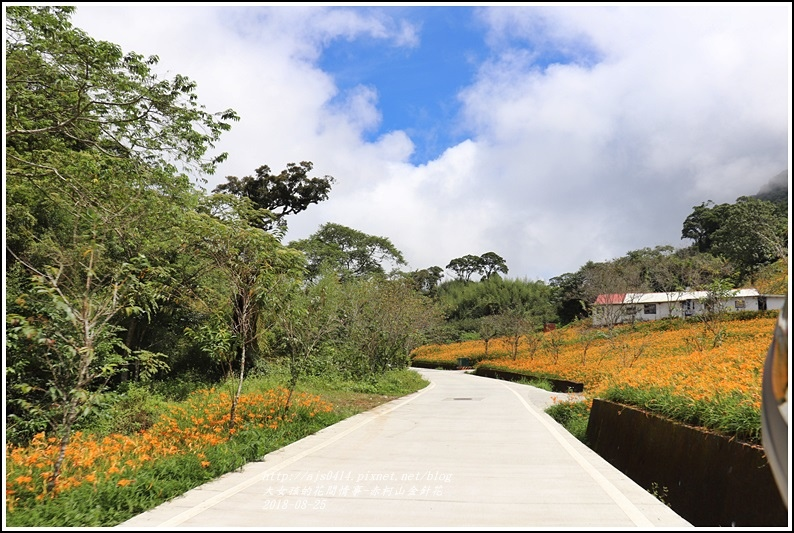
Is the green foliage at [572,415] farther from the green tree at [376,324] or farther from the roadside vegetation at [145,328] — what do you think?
the green tree at [376,324]

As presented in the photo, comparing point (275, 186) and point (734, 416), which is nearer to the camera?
point (734, 416)

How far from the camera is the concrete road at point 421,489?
4648 millimetres

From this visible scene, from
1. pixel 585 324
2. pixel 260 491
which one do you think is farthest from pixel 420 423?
pixel 585 324

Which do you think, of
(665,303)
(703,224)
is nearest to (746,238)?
(665,303)

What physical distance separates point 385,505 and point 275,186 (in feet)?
109

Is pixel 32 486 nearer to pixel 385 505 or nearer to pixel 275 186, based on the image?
pixel 385 505

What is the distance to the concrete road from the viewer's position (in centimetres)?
465

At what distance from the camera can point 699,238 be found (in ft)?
276

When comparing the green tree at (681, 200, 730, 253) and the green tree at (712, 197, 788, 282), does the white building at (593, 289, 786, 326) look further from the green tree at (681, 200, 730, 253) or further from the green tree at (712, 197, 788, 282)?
the green tree at (681, 200, 730, 253)

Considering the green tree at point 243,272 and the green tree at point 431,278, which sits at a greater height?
the green tree at point 431,278

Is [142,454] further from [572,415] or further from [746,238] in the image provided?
[746,238]

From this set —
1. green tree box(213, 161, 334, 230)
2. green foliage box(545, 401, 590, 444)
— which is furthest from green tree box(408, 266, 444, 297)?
green foliage box(545, 401, 590, 444)

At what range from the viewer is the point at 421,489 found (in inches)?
231

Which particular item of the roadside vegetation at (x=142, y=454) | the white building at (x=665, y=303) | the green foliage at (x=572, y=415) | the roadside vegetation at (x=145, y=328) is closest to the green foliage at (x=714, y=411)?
the roadside vegetation at (x=145, y=328)
